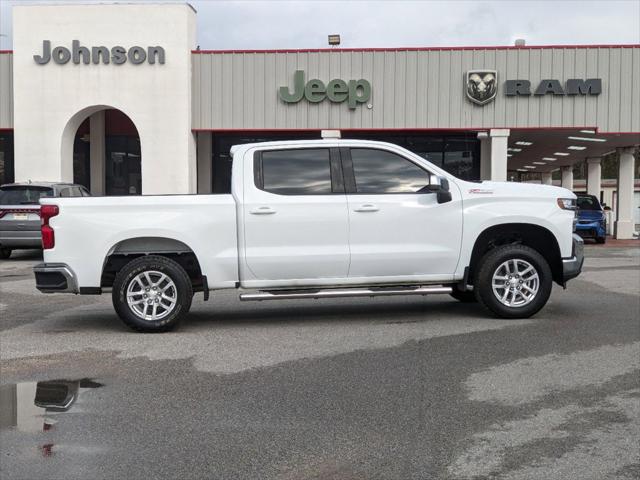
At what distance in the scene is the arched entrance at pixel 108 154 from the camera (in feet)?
92.4

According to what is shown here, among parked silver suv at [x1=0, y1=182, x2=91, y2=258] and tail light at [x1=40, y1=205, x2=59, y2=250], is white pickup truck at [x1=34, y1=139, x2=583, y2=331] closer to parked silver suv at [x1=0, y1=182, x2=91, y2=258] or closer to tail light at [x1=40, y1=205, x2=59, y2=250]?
tail light at [x1=40, y1=205, x2=59, y2=250]

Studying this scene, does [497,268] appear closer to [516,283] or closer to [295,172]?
[516,283]

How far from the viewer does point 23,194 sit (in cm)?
1808

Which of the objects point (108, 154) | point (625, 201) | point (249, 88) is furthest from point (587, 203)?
Answer: point (108, 154)

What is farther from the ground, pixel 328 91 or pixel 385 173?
pixel 328 91

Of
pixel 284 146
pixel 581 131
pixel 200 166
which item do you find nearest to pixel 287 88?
pixel 200 166

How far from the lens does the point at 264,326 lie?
29.9 ft

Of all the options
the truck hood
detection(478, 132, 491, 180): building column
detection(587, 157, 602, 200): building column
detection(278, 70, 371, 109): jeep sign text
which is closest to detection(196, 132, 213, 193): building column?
detection(278, 70, 371, 109): jeep sign text

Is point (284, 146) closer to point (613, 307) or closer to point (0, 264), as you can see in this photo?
point (613, 307)

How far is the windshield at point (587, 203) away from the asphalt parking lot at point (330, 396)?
17.3 m

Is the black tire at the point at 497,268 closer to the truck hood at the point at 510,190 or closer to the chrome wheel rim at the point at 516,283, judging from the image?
the chrome wheel rim at the point at 516,283

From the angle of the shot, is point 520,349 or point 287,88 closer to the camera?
point 520,349

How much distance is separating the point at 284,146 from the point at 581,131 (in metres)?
18.9

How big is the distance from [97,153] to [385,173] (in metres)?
21.0
